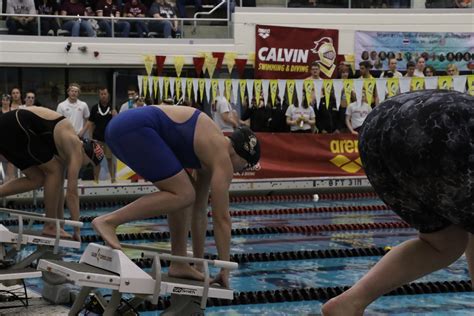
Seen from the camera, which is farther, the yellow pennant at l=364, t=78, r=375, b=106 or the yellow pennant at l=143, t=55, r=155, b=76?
the yellow pennant at l=143, t=55, r=155, b=76

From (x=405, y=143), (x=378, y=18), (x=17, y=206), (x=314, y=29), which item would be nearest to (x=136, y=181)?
(x=17, y=206)

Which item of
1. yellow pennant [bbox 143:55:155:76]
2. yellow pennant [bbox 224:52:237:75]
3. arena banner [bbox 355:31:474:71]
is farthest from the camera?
arena banner [bbox 355:31:474:71]

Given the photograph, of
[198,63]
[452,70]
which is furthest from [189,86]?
[452,70]

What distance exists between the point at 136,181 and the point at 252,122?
2.41 metres

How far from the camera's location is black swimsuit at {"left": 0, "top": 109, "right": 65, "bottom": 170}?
6.30 metres

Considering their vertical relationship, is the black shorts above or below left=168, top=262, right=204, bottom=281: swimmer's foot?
above

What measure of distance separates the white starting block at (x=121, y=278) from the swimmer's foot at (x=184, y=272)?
152mm

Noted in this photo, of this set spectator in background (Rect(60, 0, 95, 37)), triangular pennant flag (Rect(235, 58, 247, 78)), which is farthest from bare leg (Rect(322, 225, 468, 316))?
spectator in background (Rect(60, 0, 95, 37))

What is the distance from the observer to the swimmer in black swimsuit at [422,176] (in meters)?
2.87

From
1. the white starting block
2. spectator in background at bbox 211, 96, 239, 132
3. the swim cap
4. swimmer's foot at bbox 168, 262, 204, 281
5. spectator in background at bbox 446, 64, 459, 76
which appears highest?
the swim cap

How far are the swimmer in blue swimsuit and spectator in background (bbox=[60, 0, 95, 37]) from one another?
11549mm

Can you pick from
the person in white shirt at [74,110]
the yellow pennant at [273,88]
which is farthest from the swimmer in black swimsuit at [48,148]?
the yellow pennant at [273,88]

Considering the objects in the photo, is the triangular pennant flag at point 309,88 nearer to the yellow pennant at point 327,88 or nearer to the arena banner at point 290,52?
the yellow pennant at point 327,88

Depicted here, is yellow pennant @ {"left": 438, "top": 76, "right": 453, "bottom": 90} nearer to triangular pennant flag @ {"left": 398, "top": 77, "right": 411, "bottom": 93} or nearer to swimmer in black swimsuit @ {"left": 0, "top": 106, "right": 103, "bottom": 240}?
triangular pennant flag @ {"left": 398, "top": 77, "right": 411, "bottom": 93}
